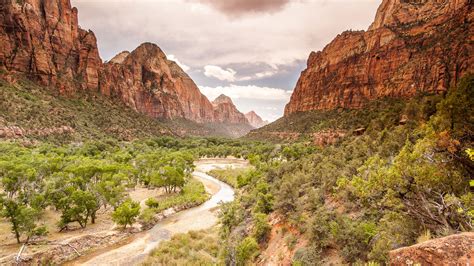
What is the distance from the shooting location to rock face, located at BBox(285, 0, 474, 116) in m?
67.8

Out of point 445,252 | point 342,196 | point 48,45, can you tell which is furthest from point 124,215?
point 48,45

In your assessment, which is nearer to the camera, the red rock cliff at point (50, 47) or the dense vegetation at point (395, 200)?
the dense vegetation at point (395, 200)

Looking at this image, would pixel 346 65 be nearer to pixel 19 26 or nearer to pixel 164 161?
pixel 164 161

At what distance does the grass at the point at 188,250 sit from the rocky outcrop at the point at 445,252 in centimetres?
1680

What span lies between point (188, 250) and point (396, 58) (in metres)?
107

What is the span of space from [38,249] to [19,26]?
120 meters

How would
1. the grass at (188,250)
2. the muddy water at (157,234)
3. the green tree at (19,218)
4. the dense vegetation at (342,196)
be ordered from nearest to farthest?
the dense vegetation at (342,196)
the grass at (188,250)
the muddy water at (157,234)
the green tree at (19,218)

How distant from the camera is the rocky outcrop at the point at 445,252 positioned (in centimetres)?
491

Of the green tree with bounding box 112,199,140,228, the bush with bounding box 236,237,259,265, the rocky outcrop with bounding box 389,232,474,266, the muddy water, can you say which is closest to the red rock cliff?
the green tree with bounding box 112,199,140,228

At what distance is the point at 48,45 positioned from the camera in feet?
374

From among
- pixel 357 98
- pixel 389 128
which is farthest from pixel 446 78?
pixel 389 128

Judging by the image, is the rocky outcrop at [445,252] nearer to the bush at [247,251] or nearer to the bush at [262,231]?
the bush at [247,251]

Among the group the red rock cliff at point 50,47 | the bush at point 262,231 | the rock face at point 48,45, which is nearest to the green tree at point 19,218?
the bush at point 262,231

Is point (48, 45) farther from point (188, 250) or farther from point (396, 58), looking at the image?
point (396, 58)
